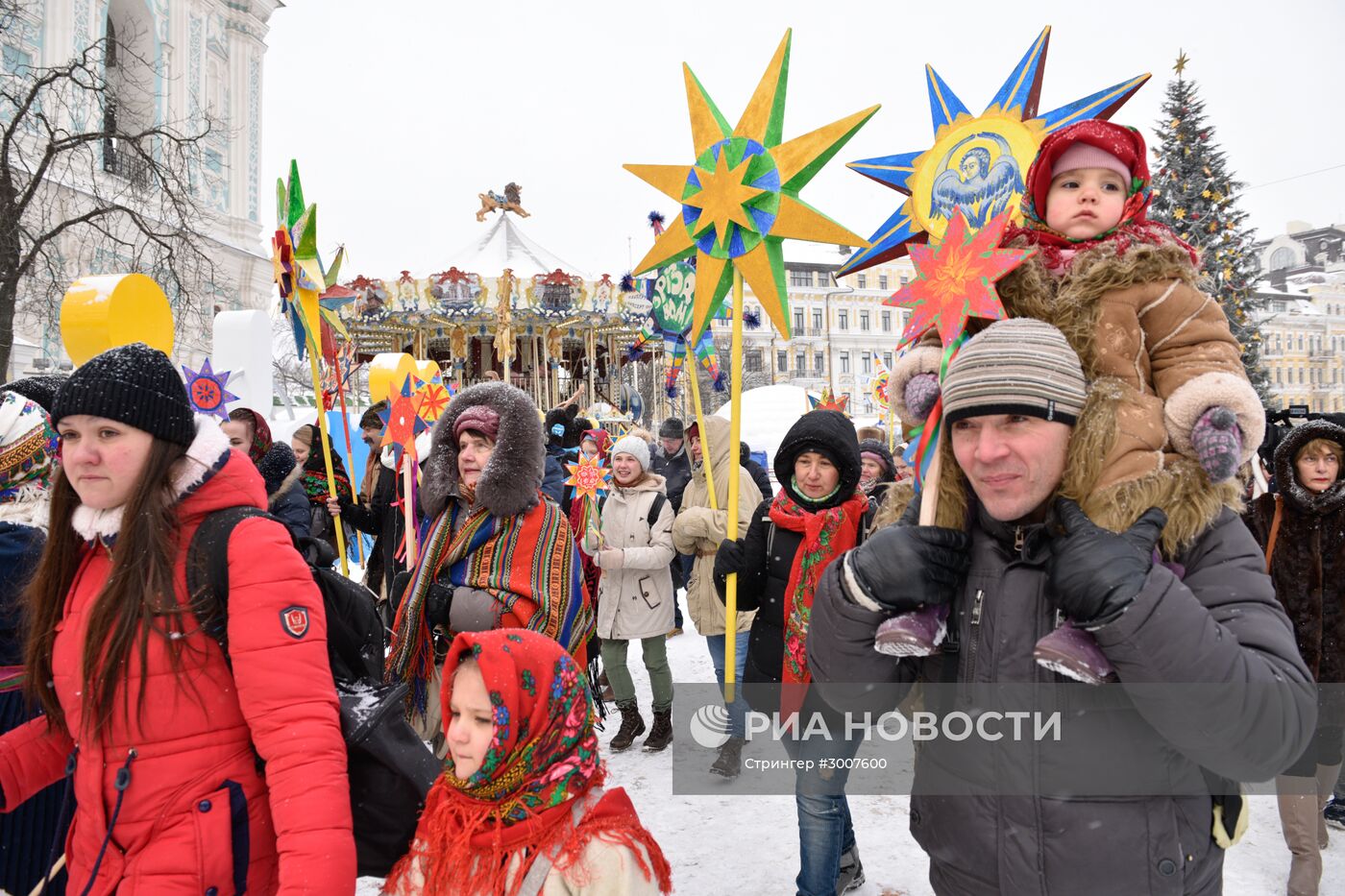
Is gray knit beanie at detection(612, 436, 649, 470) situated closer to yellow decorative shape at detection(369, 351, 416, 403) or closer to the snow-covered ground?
yellow decorative shape at detection(369, 351, 416, 403)

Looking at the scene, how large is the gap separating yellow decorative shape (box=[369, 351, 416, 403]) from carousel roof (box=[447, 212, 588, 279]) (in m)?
10.7

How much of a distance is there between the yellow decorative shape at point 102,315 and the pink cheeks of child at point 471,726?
184 cm

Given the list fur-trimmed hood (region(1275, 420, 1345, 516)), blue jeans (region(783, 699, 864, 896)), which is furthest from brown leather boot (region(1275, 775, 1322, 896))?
blue jeans (region(783, 699, 864, 896))

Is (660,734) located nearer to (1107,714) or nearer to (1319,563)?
(1319,563)

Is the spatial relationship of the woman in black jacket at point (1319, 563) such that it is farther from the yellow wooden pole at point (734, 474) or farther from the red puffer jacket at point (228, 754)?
the red puffer jacket at point (228, 754)

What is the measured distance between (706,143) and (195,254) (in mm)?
9770

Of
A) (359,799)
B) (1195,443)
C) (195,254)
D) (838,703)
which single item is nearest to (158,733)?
(359,799)

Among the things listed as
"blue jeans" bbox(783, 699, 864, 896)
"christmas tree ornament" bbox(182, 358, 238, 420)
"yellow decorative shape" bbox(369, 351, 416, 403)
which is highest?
"yellow decorative shape" bbox(369, 351, 416, 403)

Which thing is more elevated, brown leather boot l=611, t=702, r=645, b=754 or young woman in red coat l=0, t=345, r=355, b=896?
young woman in red coat l=0, t=345, r=355, b=896

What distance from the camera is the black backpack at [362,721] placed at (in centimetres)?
160

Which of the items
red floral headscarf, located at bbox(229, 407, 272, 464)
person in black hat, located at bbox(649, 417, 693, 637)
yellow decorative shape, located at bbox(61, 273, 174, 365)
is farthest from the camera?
person in black hat, located at bbox(649, 417, 693, 637)

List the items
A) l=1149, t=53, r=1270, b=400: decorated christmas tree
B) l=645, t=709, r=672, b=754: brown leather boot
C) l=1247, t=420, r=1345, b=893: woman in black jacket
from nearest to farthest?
1. l=1247, t=420, r=1345, b=893: woman in black jacket
2. l=645, t=709, r=672, b=754: brown leather boot
3. l=1149, t=53, r=1270, b=400: decorated christmas tree

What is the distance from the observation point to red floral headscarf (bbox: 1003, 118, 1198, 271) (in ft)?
5.50

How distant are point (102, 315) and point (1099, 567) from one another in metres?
3.05
